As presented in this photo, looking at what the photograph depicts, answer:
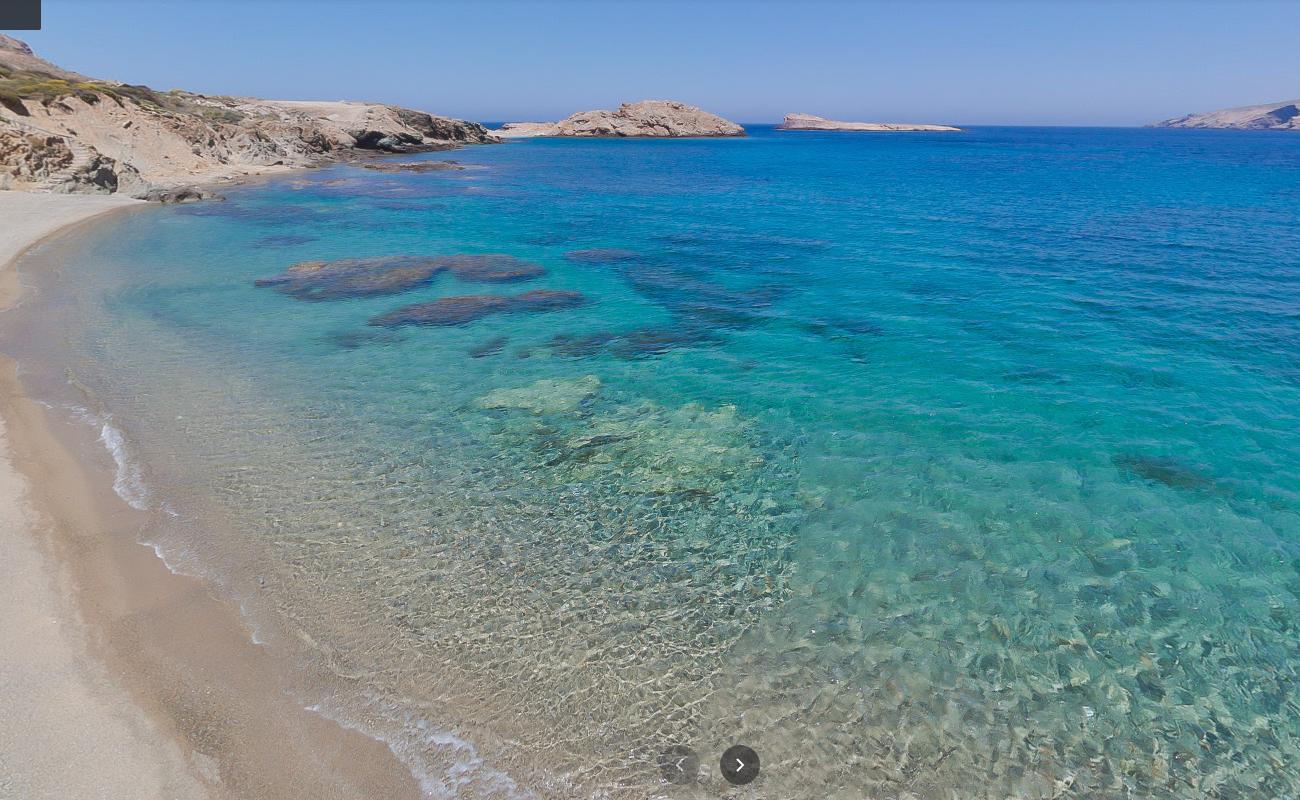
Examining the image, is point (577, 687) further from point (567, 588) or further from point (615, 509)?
point (615, 509)

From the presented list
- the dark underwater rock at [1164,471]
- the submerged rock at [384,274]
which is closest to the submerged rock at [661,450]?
the dark underwater rock at [1164,471]

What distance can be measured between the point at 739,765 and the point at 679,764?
26.5 inches

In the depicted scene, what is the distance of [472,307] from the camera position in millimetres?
22922

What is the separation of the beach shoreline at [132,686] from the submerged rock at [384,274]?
48.9 feet

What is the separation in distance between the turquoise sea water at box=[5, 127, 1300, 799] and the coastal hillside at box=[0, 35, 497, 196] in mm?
21753

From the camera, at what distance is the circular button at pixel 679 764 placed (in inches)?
279

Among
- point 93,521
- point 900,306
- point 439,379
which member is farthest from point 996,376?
point 93,521

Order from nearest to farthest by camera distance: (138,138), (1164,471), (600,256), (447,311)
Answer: (1164,471) < (447,311) < (600,256) < (138,138)

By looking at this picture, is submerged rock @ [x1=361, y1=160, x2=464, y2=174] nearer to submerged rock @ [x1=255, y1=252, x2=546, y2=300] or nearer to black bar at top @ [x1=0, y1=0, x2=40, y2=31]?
black bar at top @ [x1=0, y1=0, x2=40, y2=31]

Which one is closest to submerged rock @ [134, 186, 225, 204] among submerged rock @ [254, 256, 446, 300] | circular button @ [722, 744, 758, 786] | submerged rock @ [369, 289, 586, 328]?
submerged rock @ [254, 256, 446, 300]

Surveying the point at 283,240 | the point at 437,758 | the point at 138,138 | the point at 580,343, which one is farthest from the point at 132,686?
the point at 138,138

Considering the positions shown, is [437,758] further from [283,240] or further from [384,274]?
[283,240]

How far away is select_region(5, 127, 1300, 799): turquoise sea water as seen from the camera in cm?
764

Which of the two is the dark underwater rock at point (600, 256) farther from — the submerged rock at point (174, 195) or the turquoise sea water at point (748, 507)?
the submerged rock at point (174, 195)
